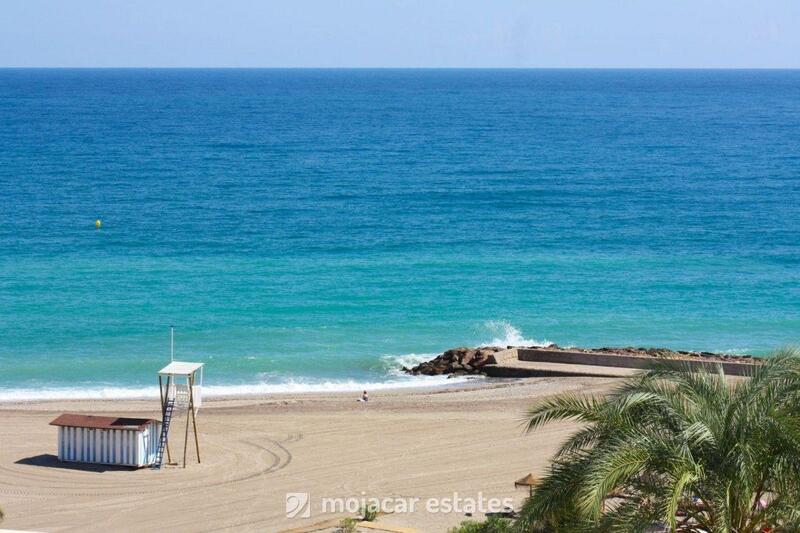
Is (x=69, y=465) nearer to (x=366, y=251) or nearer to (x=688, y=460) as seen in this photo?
(x=688, y=460)

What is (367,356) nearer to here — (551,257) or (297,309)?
(297,309)

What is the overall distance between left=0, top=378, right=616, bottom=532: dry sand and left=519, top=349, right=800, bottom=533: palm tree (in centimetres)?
742

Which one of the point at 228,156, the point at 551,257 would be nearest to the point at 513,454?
the point at 551,257

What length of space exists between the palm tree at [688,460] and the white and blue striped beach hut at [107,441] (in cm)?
1345

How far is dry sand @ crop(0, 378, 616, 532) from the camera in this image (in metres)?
21.6

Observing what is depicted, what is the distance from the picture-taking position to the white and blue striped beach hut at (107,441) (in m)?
24.9

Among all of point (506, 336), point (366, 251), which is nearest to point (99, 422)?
point (506, 336)

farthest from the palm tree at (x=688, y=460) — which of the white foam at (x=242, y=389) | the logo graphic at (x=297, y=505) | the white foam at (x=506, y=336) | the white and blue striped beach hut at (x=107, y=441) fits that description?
the white foam at (x=506, y=336)

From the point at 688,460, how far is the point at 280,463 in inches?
566

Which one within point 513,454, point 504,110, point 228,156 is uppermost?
point 504,110

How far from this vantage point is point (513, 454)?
84.0 ft

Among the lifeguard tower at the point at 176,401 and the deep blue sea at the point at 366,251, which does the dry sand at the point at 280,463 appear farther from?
the deep blue sea at the point at 366,251

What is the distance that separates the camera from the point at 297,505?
21906mm

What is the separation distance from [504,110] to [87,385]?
402ft
